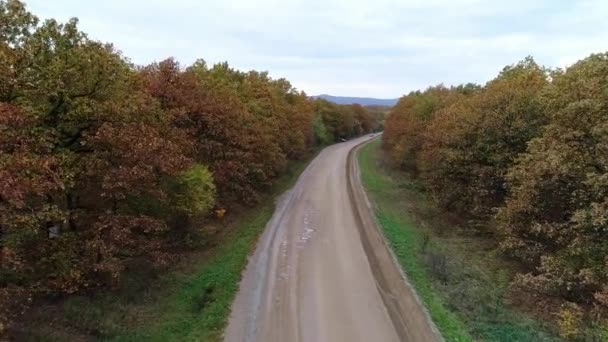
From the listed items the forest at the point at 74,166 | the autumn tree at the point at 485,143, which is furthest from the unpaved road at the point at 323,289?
the autumn tree at the point at 485,143

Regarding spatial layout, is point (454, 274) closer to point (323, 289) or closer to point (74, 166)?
point (323, 289)

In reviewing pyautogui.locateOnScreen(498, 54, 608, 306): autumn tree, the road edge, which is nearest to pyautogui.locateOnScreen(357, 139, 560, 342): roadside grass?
the road edge

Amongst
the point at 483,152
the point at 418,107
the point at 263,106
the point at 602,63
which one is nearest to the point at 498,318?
the point at 602,63

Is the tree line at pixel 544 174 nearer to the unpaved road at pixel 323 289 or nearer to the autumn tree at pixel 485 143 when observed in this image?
the autumn tree at pixel 485 143

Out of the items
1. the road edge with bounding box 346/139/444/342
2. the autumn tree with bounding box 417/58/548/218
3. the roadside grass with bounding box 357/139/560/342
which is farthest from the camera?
the autumn tree with bounding box 417/58/548/218

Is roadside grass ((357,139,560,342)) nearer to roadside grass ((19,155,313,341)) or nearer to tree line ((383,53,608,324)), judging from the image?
tree line ((383,53,608,324))
